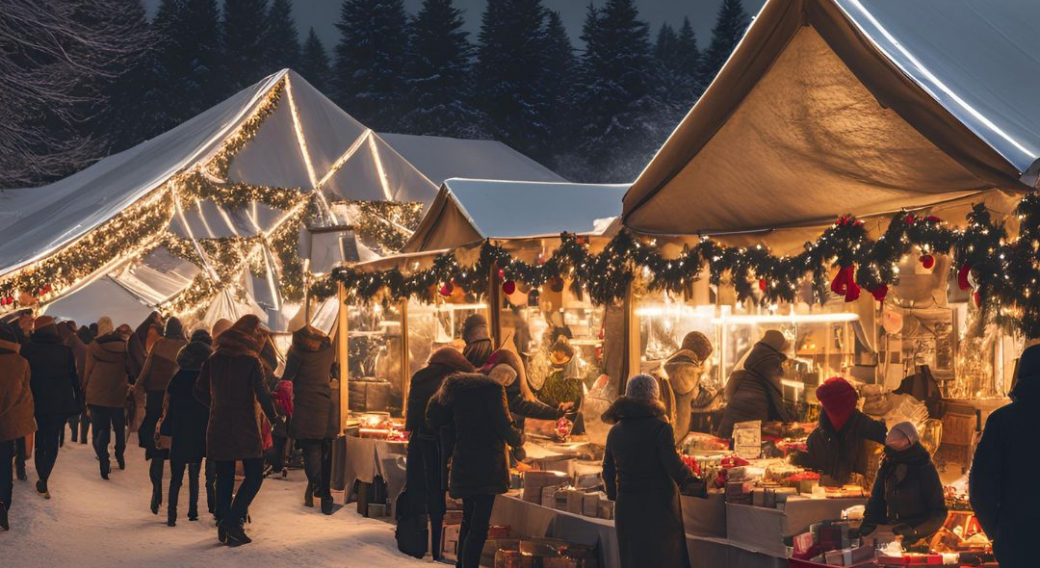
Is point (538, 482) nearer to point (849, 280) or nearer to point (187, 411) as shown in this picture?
point (849, 280)

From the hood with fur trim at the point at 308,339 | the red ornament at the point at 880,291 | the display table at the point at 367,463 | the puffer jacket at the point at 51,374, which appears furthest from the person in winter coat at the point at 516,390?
the puffer jacket at the point at 51,374

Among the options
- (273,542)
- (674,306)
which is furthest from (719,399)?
(273,542)

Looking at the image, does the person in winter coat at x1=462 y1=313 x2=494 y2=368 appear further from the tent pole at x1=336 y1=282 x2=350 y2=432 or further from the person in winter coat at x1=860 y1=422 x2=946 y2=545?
the person in winter coat at x1=860 y1=422 x2=946 y2=545

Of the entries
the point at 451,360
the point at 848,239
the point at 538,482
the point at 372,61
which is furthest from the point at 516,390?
the point at 372,61

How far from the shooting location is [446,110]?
58312 millimetres

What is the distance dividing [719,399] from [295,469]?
6263 millimetres

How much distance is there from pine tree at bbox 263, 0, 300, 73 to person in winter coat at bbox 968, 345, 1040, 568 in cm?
5583

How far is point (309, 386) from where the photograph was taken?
11469mm

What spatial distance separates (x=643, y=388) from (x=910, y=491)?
1.56 metres

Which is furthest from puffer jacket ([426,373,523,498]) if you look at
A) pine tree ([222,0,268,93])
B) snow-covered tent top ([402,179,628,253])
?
pine tree ([222,0,268,93])

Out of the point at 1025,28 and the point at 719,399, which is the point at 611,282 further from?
the point at 1025,28

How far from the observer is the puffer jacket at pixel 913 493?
662 cm

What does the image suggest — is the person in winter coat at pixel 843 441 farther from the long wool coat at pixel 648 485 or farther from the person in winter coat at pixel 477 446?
the person in winter coat at pixel 477 446

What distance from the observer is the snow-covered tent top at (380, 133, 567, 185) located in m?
31.0
